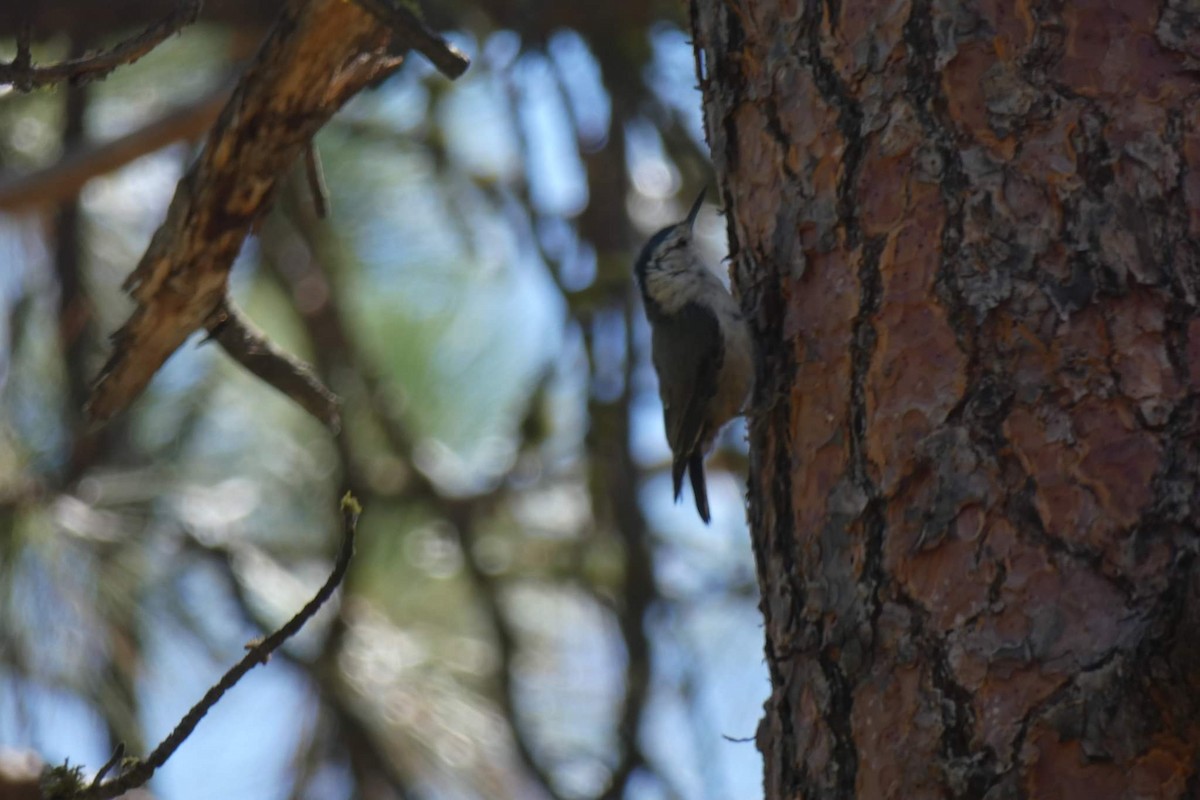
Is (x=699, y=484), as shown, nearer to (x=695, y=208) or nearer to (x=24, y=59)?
(x=695, y=208)

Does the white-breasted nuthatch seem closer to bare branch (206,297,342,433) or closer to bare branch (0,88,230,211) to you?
bare branch (206,297,342,433)

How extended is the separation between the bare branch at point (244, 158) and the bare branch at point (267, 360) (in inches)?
1.4

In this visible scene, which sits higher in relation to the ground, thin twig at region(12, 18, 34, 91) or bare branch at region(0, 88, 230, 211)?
bare branch at region(0, 88, 230, 211)

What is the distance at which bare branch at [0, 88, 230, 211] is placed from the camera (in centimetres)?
317

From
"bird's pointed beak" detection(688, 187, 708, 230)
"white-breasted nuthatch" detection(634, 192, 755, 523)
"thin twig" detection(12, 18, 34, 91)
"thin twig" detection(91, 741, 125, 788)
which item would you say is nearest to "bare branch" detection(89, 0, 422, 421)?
"thin twig" detection(12, 18, 34, 91)

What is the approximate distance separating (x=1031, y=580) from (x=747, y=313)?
0.82 m

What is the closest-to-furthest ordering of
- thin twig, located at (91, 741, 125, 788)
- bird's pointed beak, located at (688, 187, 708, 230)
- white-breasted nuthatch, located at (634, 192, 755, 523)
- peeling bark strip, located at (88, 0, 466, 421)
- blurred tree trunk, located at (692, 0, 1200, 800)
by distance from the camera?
thin twig, located at (91, 741, 125, 788)
blurred tree trunk, located at (692, 0, 1200, 800)
peeling bark strip, located at (88, 0, 466, 421)
white-breasted nuthatch, located at (634, 192, 755, 523)
bird's pointed beak, located at (688, 187, 708, 230)

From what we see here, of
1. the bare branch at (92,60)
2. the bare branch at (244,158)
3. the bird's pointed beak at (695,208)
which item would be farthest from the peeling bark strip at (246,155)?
the bird's pointed beak at (695,208)

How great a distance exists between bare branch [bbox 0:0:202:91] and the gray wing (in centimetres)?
148

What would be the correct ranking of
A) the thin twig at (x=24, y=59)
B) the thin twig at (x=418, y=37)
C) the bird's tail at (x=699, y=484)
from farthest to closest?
the bird's tail at (x=699, y=484)
the thin twig at (x=418, y=37)
the thin twig at (x=24, y=59)

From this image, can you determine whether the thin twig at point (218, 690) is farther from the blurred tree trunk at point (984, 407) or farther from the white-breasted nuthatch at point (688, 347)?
the white-breasted nuthatch at point (688, 347)

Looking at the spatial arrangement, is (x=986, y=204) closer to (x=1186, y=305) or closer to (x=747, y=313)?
(x=1186, y=305)

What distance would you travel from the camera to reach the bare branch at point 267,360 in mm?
2203

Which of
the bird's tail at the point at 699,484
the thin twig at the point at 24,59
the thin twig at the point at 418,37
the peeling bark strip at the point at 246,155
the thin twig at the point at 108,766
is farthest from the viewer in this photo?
the bird's tail at the point at 699,484
